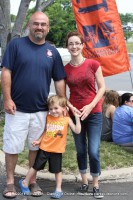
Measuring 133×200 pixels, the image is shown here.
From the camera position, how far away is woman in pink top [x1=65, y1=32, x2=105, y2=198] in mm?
3957

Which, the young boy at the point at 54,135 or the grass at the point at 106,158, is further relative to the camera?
the grass at the point at 106,158

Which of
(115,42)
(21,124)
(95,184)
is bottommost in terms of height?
(95,184)

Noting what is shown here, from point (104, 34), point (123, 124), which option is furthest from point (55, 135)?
point (104, 34)

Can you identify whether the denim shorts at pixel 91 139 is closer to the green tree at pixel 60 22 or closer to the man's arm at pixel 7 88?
the man's arm at pixel 7 88

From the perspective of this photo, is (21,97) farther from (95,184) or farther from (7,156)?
(95,184)

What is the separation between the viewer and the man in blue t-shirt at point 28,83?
385 cm

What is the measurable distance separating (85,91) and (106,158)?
1588 mm

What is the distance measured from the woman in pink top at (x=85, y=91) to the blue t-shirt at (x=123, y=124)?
63.8 inches

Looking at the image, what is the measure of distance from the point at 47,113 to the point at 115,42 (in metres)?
2.36

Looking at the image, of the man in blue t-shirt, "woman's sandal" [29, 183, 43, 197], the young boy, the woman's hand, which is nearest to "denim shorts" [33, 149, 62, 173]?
the young boy

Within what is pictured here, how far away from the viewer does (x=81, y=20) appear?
612cm

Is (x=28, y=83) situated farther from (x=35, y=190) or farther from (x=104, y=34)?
(x=104, y=34)

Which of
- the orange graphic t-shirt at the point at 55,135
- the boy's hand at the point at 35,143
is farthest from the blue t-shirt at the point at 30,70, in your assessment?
the boy's hand at the point at 35,143

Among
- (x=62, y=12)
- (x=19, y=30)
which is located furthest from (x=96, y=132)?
(x=62, y=12)
